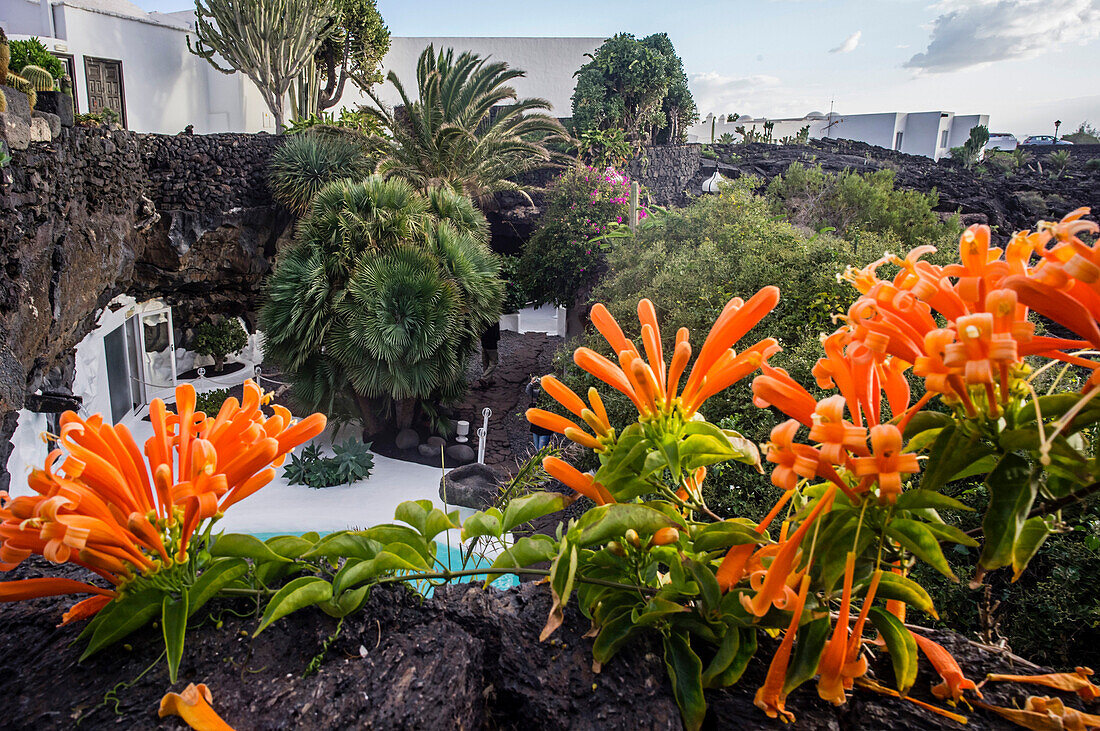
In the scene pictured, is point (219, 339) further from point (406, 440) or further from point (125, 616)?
point (125, 616)

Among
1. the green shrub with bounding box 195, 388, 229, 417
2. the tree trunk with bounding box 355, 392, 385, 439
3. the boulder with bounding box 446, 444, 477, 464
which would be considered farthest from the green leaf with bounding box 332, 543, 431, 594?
the green shrub with bounding box 195, 388, 229, 417

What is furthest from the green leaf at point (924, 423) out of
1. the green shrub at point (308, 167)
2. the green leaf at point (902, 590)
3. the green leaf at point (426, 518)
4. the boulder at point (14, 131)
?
the green shrub at point (308, 167)

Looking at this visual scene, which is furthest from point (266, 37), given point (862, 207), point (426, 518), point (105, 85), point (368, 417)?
Answer: point (426, 518)

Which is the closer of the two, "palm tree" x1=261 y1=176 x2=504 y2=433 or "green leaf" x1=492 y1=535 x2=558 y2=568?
"green leaf" x1=492 y1=535 x2=558 y2=568

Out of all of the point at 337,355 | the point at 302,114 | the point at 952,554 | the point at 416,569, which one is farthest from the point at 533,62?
the point at 416,569

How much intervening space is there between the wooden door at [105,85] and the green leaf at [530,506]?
1584cm

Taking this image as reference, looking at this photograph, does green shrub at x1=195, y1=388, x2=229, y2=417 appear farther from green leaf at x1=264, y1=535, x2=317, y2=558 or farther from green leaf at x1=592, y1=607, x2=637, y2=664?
green leaf at x1=592, y1=607, x2=637, y2=664

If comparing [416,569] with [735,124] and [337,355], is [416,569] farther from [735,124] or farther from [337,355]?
[735,124]

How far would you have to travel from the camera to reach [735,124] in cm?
2991

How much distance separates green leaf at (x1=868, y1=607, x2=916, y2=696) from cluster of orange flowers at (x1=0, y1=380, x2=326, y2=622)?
71 cm

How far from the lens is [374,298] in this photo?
8.72m

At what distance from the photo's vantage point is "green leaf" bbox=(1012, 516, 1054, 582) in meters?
0.57

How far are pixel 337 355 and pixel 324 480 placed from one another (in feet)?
5.76

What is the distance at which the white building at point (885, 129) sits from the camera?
2889 centimetres
